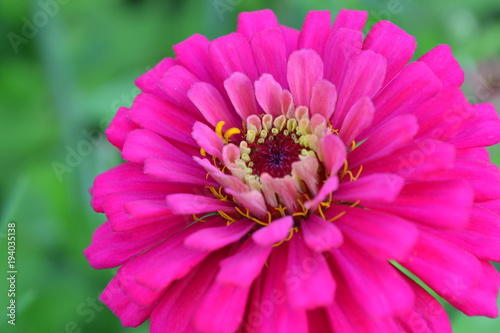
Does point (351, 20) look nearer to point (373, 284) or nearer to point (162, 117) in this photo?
point (162, 117)

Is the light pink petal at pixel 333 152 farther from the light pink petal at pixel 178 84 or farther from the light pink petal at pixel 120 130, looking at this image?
the light pink petal at pixel 120 130

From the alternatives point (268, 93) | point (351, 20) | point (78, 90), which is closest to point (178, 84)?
point (268, 93)

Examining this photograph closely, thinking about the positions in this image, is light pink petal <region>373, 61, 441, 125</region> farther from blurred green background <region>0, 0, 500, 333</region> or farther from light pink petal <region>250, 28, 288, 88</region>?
blurred green background <region>0, 0, 500, 333</region>

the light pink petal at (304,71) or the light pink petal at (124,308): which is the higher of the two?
the light pink petal at (304,71)

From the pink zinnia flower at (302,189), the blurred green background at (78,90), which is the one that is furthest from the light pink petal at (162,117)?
the blurred green background at (78,90)

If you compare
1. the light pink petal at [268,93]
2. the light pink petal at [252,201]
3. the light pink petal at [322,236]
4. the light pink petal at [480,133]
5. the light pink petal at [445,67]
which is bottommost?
the light pink petal at [480,133]
